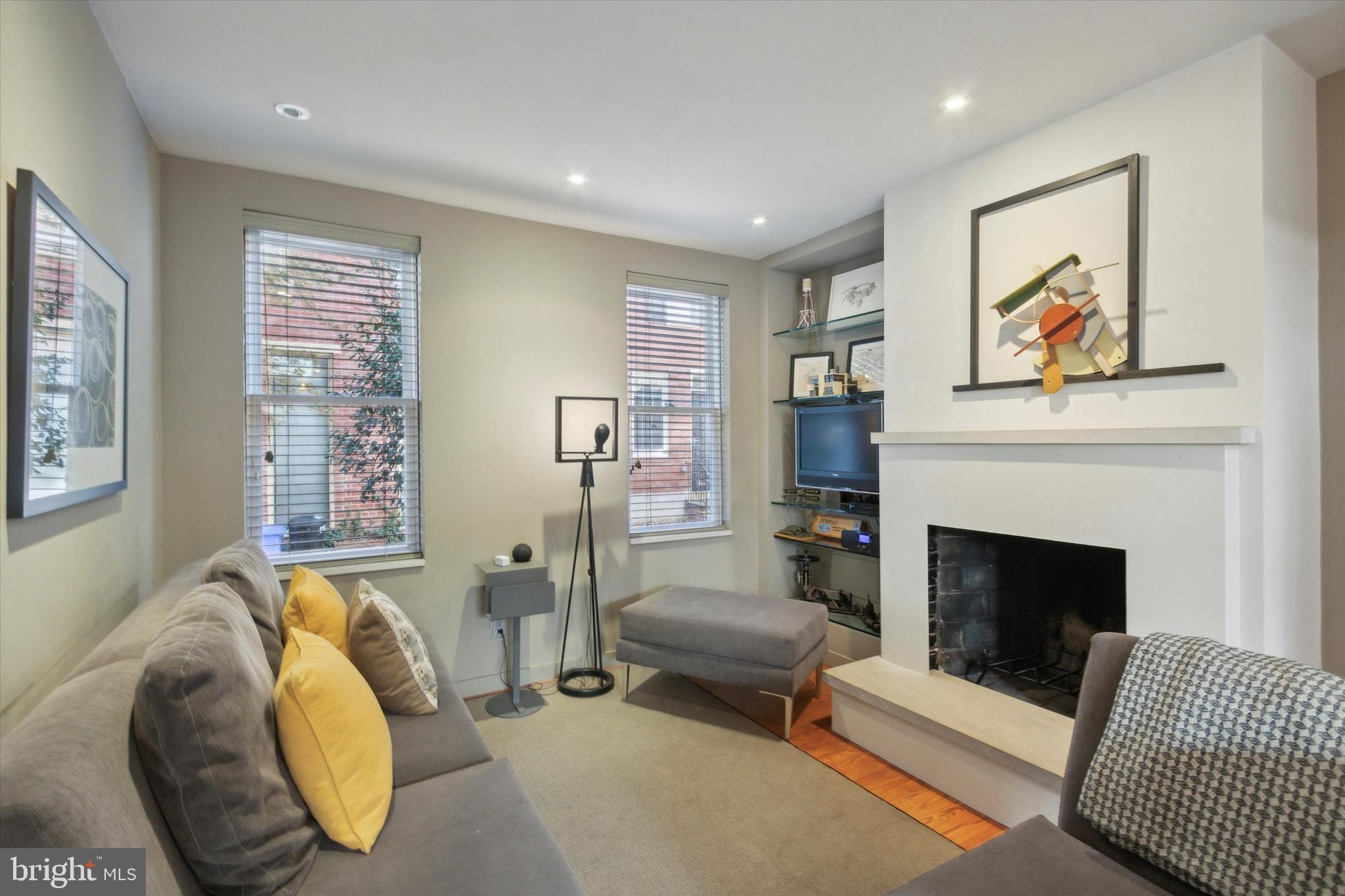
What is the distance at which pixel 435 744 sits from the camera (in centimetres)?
185

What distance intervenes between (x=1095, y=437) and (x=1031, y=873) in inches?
59.5

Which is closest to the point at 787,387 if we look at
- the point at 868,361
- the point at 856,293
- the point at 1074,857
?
the point at 868,361

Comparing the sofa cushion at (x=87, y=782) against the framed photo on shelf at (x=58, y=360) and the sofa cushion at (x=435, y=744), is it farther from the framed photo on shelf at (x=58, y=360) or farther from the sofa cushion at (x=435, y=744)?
the sofa cushion at (x=435, y=744)

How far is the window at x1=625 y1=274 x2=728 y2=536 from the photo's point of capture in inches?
155

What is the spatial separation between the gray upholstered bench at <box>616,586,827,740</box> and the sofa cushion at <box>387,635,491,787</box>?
1.21 meters

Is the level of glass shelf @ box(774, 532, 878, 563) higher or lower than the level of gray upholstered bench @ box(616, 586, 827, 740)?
higher

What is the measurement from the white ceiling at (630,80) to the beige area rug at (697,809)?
2.52 metres

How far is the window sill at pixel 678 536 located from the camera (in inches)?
153

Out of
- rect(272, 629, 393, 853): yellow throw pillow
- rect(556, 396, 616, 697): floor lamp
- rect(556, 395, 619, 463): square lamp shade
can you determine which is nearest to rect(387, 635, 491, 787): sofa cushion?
rect(272, 629, 393, 853): yellow throw pillow

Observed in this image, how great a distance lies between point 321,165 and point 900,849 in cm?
350

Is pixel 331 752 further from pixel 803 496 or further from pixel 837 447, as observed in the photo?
pixel 803 496

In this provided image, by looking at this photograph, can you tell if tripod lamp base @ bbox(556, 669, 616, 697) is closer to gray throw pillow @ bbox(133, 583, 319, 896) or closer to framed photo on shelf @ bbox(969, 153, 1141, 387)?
gray throw pillow @ bbox(133, 583, 319, 896)

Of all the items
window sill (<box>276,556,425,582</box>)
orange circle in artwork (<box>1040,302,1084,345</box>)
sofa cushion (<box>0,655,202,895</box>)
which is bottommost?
window sill (<box>276,556,425,582</box>)

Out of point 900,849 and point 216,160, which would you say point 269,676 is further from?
point 216,160
